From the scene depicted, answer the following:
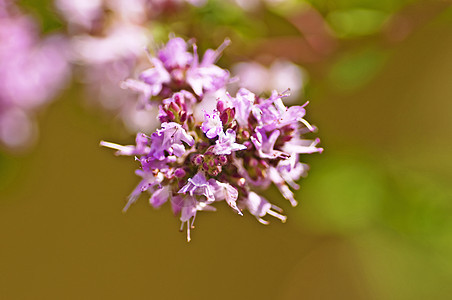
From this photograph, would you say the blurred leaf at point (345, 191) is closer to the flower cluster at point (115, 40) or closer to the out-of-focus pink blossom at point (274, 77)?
the out-of-focus pink blossom at point (274, 77)

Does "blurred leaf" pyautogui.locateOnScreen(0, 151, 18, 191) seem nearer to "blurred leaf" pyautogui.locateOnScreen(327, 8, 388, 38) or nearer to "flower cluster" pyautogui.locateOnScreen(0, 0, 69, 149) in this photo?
"flower cluster" pyautogui.locateOnScreen(0, 0, 69, 149)

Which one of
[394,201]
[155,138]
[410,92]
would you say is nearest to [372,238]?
[394,201]

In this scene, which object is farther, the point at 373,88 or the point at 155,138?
the point at 373,88

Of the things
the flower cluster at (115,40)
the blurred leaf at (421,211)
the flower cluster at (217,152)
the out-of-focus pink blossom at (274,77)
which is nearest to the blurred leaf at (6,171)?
the flower cluster at (115,40)

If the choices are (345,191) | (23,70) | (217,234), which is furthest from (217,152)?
(217,234)

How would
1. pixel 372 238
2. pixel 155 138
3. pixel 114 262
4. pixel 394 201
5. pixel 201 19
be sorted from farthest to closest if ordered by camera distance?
1. pixel 114 262
2. pixel 372 238
3. pixel 394 201
4. pixel 201 19
5. pixel 155 138

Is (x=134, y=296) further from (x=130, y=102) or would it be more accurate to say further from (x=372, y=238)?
(x=130, y=102)
